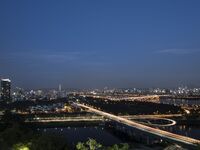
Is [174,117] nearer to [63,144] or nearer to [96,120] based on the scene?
[96,120]

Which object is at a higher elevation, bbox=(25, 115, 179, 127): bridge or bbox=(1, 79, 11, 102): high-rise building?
bbox=(1, 79, 11, 102): high-rise building

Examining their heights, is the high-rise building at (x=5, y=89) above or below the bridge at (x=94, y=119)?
above

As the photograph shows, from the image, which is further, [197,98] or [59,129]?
[197,98]

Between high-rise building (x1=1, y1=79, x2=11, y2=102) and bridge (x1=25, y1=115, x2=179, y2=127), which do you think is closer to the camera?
bridge (x1=25, y1=115, x2=179, y2=127)

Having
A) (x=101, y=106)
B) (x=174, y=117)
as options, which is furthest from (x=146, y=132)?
(x=101, y=106)

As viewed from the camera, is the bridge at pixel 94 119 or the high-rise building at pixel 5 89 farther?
the high-rise building at pixel 5 89

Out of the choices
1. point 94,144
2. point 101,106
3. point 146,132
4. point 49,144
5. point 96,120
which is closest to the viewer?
point 94,144

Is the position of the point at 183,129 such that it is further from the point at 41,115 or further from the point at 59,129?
the point at 41,115

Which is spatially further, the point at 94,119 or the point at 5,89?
the point at 5,89

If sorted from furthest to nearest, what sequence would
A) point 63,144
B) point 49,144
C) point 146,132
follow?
1. point 146,132
2. point 63,144
3. point 49,144

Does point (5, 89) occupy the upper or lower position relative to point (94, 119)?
upper
